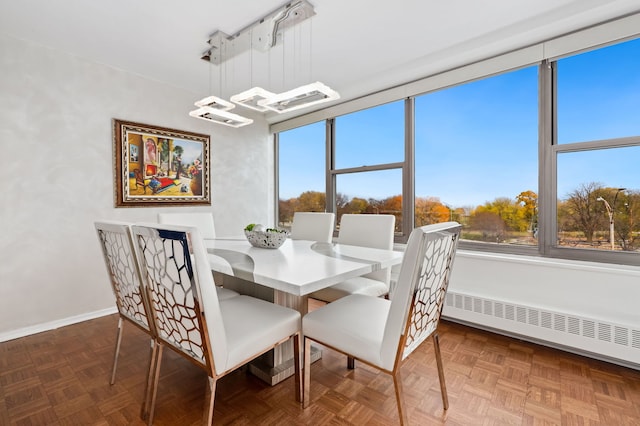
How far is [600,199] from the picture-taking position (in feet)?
7.23

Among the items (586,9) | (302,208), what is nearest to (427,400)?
(586,9)

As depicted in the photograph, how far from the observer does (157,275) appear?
130 cm

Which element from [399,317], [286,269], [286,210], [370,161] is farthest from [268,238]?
[286,210]

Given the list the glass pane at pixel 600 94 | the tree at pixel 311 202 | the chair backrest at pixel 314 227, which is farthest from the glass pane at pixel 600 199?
the tree at pixel 311 202

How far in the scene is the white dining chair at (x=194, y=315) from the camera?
1130 mm

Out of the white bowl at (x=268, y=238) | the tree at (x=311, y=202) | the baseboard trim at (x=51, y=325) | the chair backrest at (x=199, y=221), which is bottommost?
the baseboard trim at (x=51, y=325)

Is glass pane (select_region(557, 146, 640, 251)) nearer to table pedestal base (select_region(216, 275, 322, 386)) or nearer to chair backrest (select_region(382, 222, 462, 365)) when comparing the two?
chair backrest (select_region(382, 222, 462, 365))

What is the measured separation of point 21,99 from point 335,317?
9.90 feet

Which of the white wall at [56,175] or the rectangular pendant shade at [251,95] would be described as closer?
the rectangular pendant shade at [251,95]

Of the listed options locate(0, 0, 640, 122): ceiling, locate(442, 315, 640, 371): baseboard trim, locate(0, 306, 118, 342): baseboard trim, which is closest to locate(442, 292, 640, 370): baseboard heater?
locate(442, 315, 640, 371): baseboard trim

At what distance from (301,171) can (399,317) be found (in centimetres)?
340

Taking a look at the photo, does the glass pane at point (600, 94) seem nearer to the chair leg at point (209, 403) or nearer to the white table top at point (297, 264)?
the white table top at point (297, 264)

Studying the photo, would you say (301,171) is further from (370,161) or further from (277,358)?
(277,358)

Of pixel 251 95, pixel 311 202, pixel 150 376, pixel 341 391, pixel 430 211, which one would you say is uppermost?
pixel 251 95
